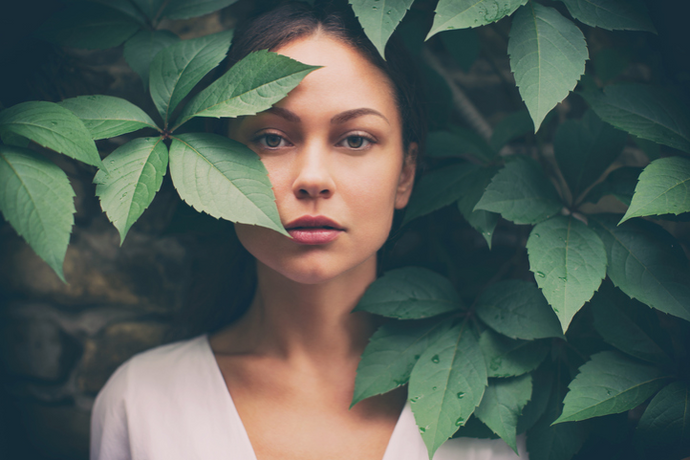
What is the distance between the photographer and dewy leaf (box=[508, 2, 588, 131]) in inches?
28.3

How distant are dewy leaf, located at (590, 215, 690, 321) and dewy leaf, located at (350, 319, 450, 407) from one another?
0.34 metres

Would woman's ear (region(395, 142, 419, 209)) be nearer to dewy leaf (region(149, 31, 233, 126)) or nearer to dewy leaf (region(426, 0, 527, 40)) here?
dewy leaf (region(426, 0, 527, 40))

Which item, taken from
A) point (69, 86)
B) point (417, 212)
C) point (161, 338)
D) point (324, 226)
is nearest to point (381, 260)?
point (417, 212)

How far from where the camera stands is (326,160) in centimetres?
83

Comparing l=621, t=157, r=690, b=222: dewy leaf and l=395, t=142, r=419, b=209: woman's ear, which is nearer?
l=621, t=157, r=690, b=222: dewy leaf

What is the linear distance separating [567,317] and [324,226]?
443mm

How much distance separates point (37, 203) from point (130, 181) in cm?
13

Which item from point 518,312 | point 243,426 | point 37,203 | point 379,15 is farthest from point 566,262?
point 37,203

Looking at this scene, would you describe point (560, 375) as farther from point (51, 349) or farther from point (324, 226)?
point (51, 349)

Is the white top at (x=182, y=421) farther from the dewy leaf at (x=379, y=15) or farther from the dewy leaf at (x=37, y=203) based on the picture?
the dewy leaf at (x=379, y=15)

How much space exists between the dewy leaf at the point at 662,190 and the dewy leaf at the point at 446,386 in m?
0.37

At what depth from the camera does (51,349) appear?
122 cm

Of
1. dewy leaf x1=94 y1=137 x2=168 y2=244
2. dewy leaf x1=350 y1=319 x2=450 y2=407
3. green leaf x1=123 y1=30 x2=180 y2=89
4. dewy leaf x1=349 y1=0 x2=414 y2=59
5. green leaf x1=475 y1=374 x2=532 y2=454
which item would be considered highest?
dewy leaf x1=349 y1=0 x2=414 y2=59

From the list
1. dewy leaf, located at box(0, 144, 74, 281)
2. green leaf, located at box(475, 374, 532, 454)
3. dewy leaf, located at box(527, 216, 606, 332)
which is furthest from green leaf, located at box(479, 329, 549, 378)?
dewy leaf, located at box(0, 144, 74, 281)
